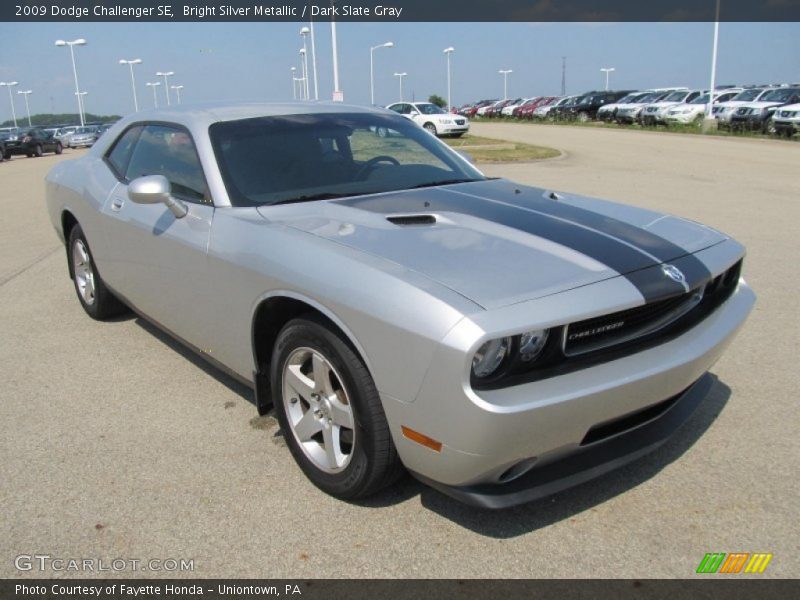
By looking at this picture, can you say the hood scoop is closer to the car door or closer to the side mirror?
the car door

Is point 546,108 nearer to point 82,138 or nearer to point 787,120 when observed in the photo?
point 787,120

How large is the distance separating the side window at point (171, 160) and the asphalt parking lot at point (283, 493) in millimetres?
1122

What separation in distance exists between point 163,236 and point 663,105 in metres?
33.5

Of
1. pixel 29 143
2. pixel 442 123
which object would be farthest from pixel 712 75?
pixel 29 143

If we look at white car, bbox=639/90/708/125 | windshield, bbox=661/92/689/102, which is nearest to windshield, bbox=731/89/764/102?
white car, bbox=639/90/708/125

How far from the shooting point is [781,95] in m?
27.1

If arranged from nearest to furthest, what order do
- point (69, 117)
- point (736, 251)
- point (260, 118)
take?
point (736, 251)
point (260, 118)
point (69, 117)

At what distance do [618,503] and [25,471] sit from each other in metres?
2.55

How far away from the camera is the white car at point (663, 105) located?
32784mm

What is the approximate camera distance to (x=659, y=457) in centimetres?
313

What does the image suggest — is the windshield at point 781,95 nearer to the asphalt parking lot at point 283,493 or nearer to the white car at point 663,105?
the white car at point 663,105

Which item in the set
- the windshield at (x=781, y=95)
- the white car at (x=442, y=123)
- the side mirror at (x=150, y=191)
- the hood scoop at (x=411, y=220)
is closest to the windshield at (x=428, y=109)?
the white car at (x=442, y=123)

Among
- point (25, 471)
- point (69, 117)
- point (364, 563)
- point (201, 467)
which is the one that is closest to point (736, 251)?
point (364, 563)
